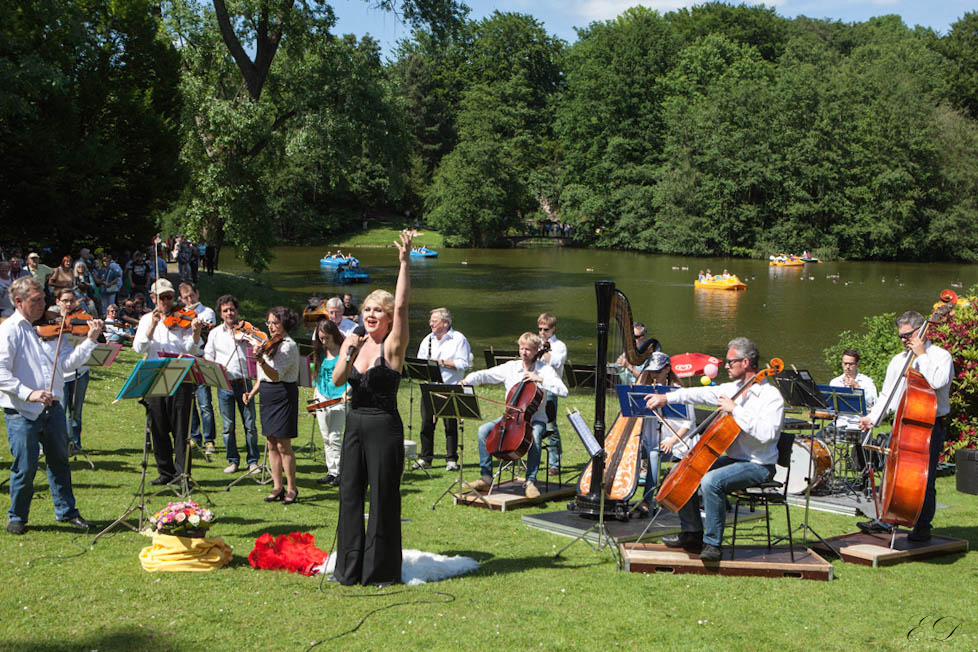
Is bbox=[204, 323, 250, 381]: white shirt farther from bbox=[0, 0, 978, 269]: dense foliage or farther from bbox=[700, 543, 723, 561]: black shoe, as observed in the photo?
bbox=[0, 0, 978, 269]: dense foliage

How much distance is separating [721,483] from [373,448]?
277 centimetres

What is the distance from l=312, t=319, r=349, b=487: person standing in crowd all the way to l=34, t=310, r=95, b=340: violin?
2212 mm

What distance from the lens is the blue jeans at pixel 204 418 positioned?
444 inches

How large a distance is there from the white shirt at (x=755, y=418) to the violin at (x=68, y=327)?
5.58 m

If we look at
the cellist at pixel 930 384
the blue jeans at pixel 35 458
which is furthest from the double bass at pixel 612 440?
the blue jeans at pixel 35 458

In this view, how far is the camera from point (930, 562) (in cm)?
788

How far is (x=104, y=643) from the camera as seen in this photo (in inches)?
209

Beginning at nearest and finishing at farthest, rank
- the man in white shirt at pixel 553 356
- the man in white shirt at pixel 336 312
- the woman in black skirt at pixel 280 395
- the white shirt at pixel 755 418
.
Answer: the white shirt at pixel 755 418, the woman in black skirt at pixel 280 395, the man in white shirt at pixel 553 356, the man in white shirt at pixel 336 312

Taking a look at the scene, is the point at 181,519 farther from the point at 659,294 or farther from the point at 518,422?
the point at 659,294

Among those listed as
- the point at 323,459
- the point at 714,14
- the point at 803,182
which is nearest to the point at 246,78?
the point at 323,459

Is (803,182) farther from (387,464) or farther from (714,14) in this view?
(387,464)

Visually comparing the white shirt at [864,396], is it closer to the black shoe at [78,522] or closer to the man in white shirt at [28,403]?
the black shoe at [78,522]

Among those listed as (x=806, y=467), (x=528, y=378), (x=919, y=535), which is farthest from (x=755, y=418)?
(x=806, y=467)

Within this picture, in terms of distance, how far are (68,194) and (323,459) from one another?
16.4 m
